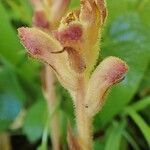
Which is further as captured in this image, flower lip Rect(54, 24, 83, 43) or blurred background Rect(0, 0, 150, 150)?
blurred background Rect(0, 0, 150, 150)

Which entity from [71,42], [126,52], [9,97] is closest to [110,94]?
[126,52]

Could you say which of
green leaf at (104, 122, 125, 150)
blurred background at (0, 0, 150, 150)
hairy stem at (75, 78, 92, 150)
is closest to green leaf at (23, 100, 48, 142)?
blurred background at (0, 0, 150, 150)

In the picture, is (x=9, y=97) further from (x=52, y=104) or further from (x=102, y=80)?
(x=102, y=80)

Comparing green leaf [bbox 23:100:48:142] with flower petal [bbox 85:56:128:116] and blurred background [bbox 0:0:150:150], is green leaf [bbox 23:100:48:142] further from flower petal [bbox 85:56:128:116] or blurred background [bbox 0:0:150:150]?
flower petal [bbox 85:56:128:116]

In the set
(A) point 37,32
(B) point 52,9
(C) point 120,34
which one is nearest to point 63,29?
(A) point 37,32

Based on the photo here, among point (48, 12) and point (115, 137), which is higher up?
point (48, 12)

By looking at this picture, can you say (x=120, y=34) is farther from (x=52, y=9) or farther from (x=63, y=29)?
(x=63, y=29)
